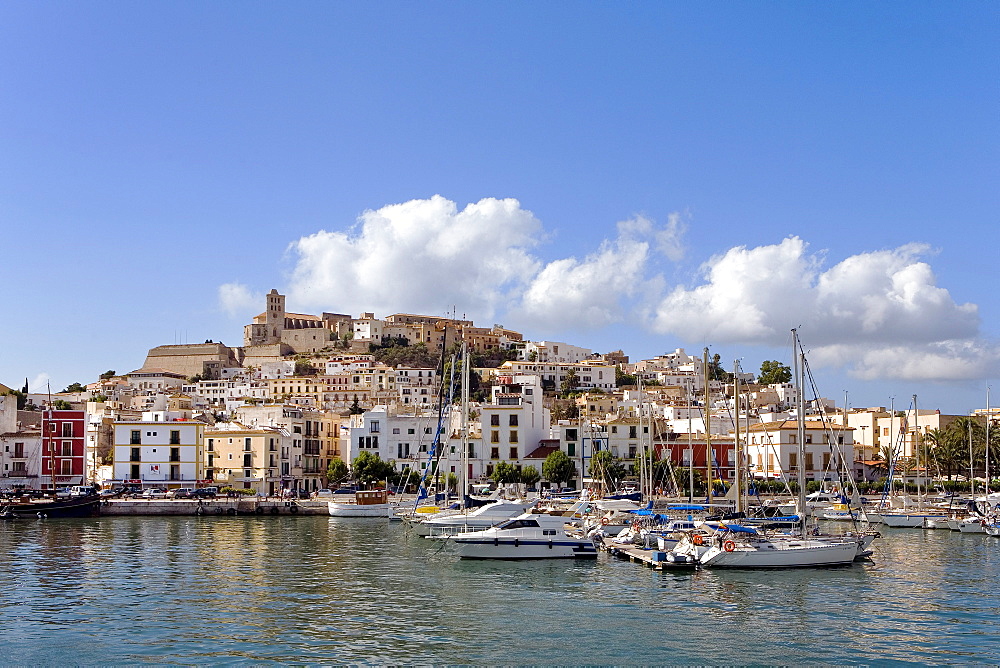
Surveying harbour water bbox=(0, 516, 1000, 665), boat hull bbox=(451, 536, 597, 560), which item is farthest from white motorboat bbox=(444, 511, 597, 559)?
harbour water bbox=(0, 516, 1000, 665)

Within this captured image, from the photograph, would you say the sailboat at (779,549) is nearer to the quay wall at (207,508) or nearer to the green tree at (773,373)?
the quay wall at (207,508)

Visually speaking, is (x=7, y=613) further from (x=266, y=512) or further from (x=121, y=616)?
(x=266, y=512)

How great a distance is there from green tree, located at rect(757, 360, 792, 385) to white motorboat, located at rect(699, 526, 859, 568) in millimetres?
113016

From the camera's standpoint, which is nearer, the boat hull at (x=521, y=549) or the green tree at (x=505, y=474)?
the boat hull at (x=521, y=549)

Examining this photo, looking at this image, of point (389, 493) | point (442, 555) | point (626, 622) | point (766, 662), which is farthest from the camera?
point (389, 493)

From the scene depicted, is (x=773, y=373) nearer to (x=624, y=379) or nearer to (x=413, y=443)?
(x=624, y=379)

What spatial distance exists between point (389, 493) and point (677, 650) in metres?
57.7

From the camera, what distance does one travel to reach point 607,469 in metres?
83.6

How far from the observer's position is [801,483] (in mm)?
39469

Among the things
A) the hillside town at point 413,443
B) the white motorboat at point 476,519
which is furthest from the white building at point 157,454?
the white motorboat at point 476,519

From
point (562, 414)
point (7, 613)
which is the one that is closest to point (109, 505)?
point (7, 613)

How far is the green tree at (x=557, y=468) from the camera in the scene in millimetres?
83188

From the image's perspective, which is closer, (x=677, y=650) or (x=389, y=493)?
(x=677, y=650)

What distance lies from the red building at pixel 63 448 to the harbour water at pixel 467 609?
3879cm
